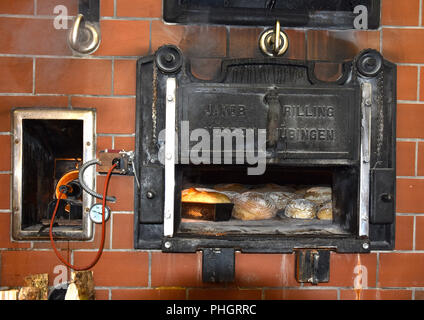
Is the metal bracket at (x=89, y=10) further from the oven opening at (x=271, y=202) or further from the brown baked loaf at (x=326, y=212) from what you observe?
the brown baked loaf at (x=326, y=212)

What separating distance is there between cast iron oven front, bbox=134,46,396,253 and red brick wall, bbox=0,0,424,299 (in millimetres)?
74

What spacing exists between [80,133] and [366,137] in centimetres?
104

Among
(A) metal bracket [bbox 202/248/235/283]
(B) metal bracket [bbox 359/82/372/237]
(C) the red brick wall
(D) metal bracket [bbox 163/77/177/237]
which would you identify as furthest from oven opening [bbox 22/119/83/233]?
(B) metal bracket [bbox 359/82/372/237]

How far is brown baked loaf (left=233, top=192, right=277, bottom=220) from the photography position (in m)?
1.36

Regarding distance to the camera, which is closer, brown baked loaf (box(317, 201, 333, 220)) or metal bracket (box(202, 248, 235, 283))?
metal bracket (box(202, 248, 235, 283))

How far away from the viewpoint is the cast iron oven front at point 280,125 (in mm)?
1188

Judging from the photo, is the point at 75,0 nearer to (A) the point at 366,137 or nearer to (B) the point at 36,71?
(B) the point at 36,71

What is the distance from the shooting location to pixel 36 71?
1262mm

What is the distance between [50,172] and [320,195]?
1074mm

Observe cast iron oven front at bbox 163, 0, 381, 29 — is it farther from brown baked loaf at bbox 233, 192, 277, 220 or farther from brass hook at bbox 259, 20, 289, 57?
brown baked loaf at bbox 233, 192, 277, 220

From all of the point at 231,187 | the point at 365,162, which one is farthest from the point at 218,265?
the point at 365,162

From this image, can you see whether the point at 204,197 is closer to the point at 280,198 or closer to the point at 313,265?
the point at 280,198

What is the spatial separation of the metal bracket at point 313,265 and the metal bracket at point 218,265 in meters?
0.24
